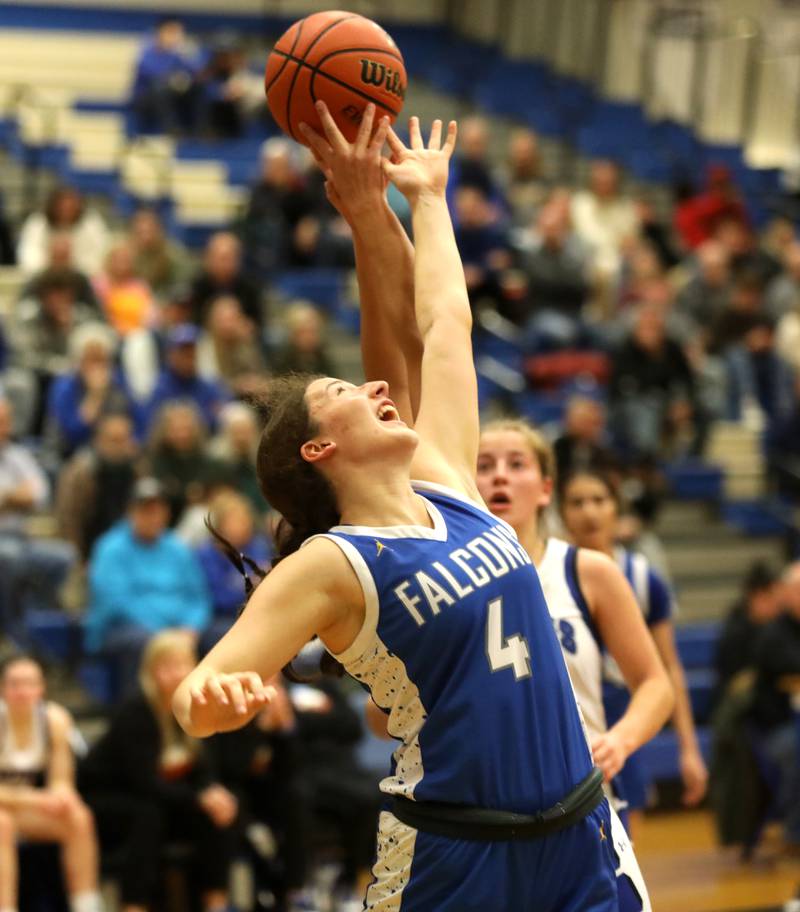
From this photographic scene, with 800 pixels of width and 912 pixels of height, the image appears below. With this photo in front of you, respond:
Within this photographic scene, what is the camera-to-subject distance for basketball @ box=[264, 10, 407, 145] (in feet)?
11.9

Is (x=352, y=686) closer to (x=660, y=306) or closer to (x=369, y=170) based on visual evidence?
(x=660, y=306)

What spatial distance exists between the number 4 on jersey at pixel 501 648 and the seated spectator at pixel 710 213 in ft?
37.8

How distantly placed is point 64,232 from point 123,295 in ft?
3.32

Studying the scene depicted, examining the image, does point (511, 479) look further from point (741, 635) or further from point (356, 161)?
point (741, 635)

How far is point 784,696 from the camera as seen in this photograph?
8945 mm

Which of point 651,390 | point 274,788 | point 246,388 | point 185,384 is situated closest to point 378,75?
point 246,388

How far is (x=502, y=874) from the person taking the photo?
2922mm

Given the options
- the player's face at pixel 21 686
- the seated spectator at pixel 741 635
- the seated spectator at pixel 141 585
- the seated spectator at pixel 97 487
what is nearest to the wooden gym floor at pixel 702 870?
the seated spectator at pixel 741 635

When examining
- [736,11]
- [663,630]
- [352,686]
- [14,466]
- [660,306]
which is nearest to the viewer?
[663,630]

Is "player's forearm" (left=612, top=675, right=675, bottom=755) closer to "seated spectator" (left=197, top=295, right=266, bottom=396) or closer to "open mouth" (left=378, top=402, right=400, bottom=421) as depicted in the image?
"open mouth" (left=378, top=402, right=400, bottom=421)

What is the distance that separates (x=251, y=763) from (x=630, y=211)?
7.85m

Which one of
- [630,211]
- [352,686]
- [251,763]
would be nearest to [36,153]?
[630,211]

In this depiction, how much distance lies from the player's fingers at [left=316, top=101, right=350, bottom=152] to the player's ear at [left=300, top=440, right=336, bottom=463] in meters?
0.78

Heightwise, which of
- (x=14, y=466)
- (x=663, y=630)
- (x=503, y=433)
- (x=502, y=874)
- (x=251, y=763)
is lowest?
(x=251, y=763)
